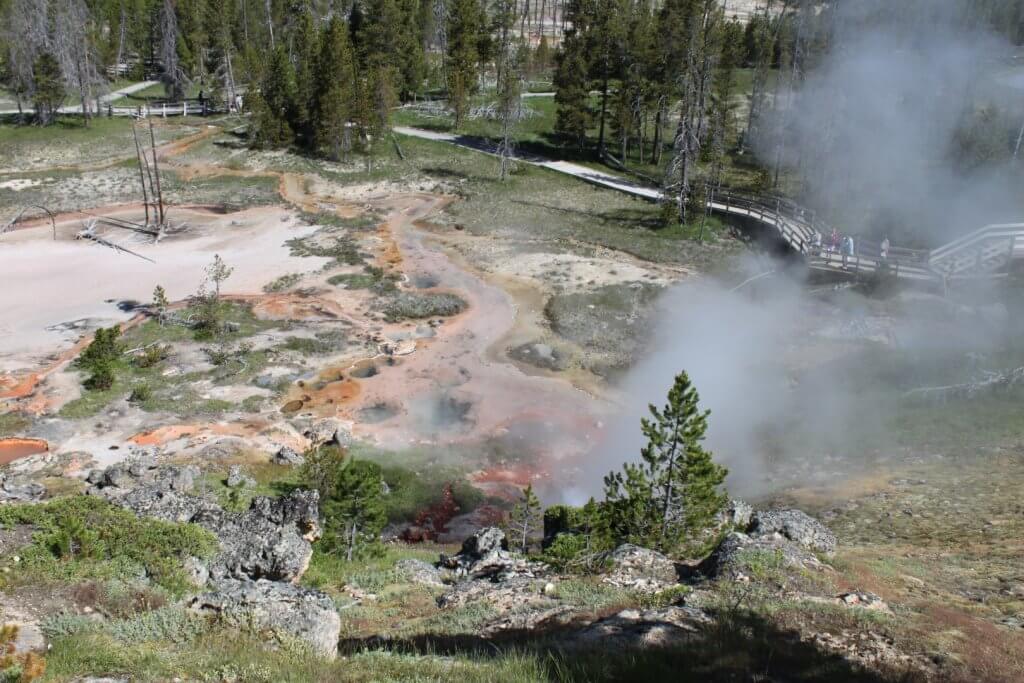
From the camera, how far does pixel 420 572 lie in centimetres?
1591

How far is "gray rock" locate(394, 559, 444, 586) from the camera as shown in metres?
15.6

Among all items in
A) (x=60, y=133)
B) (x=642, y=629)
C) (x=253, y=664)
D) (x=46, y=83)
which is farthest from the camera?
(x=60, y=133)

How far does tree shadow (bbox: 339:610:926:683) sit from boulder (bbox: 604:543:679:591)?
2.80 m

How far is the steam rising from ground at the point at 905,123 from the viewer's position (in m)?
39.9

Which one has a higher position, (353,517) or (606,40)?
(606,40)

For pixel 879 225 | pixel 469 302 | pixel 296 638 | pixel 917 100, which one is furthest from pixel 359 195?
pixel 296 638

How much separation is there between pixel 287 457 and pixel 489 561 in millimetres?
9180

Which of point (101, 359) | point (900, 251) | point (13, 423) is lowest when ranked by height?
point (13, 423)

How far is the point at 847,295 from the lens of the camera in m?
34.7

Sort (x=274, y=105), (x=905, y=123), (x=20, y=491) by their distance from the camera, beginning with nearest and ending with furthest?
(x=20, y=491)
(x=905, y=123)
(x=274, y=105)

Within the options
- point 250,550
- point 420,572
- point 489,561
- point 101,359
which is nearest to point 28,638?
point 250,550

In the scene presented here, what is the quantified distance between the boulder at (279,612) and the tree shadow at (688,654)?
57 cm

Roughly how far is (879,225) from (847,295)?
7.97 m

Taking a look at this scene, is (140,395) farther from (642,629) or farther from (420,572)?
(642,629)
